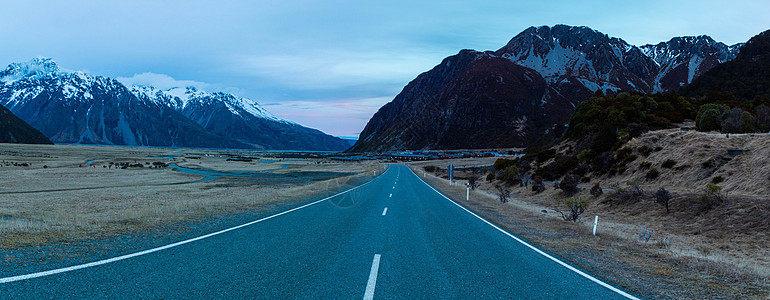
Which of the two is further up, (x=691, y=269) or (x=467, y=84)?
(x=467, y=84)

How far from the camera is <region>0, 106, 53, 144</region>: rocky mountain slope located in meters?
167

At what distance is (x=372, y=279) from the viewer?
5965mm

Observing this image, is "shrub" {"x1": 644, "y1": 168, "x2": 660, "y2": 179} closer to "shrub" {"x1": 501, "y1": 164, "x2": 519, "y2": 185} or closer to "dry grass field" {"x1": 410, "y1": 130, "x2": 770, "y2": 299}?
"dry grass field" {"x1": 410, "y1": 130, "x2": 770, "y2": 299}

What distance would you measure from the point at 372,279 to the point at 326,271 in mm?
881

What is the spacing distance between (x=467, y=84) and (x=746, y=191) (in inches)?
6791

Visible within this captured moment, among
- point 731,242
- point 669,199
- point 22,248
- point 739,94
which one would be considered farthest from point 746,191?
point 739,94

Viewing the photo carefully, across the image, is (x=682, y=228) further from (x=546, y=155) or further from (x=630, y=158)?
(x=546, y=155)

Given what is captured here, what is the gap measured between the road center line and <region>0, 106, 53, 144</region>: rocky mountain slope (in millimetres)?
224121

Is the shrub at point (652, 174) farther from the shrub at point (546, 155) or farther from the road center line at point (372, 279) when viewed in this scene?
the road center line at point (372, 279)

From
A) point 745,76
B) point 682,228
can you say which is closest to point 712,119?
point 682,228

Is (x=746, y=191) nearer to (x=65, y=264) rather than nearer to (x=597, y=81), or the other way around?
(x=65, y=264)

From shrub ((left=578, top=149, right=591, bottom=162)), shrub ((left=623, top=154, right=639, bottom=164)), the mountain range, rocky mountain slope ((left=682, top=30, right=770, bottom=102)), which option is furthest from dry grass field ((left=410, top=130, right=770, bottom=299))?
the mountain range

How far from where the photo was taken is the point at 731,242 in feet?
38.7

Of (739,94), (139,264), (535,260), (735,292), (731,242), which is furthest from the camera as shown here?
(739,94)
